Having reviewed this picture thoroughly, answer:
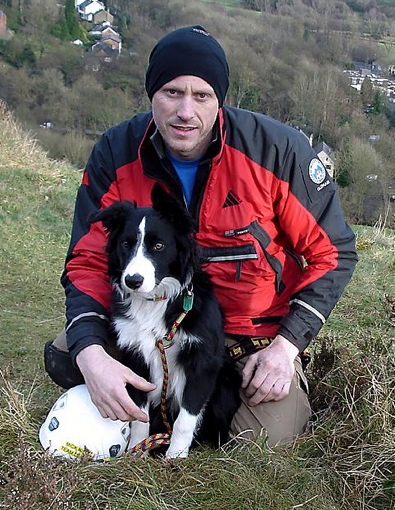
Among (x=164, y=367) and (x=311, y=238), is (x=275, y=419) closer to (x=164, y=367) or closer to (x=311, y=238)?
(x=164, y=367)

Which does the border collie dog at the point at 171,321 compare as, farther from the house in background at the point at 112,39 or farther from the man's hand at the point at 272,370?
the house in background at the point at 112,39

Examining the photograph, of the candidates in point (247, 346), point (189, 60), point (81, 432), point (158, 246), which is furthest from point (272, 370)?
point (189, 60)

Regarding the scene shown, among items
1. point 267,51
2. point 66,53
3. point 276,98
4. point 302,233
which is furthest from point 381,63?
point 302,233

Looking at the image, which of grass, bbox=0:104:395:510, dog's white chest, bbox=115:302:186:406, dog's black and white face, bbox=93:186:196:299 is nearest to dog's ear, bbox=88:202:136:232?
dog's black and white face, bbox=93:186:196:299

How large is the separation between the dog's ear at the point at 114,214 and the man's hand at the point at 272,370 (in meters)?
0.90

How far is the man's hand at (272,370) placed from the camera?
296cm

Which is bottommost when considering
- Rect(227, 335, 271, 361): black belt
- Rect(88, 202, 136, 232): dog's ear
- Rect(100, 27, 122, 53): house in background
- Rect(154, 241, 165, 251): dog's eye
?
Rect(100, 27, 122, 53): house in background

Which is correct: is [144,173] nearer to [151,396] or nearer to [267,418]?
[151,396]

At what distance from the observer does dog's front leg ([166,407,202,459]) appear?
Answer: 9.64 feet

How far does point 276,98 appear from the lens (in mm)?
32938

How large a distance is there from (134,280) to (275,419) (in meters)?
1.05

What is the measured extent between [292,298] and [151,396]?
32.9 inches

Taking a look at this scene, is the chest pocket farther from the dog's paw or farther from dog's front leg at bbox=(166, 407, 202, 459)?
the dog's paw

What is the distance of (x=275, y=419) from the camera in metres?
3.10
